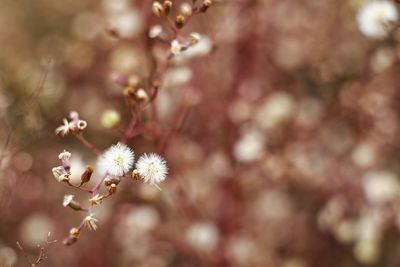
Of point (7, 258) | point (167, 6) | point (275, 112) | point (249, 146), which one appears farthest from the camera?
point (275, 112)

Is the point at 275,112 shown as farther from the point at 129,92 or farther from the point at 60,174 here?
the point at 60,174

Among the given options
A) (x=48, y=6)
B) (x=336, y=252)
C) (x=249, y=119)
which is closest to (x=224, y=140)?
(x=249, y=119)

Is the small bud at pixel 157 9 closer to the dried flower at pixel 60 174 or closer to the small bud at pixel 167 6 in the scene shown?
the small bud at pixel 167 6

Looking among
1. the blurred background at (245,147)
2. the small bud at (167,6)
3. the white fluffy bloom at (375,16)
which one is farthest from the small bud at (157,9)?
the white fluffy bloom at (375,16)

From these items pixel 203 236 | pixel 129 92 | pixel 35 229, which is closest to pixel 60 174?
pixel 129 92

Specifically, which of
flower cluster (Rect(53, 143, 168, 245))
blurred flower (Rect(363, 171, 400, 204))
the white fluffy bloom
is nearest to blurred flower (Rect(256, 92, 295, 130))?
blurred flower (Rect(363, 171, 400, 204))

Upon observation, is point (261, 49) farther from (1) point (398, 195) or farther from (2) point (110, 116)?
(2) point (110, 116)
